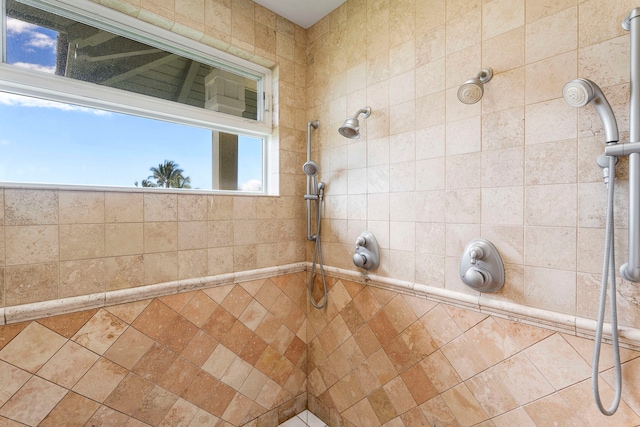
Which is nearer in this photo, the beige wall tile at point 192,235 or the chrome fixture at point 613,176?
the chrome fixture at point 613,176

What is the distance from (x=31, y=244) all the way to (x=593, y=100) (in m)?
2.05

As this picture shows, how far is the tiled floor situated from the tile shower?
0.22ft

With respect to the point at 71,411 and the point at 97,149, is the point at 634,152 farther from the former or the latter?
the point at 71,411

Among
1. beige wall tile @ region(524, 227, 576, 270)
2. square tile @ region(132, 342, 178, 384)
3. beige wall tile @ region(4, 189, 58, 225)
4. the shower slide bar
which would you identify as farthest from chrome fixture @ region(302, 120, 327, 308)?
the shower slide bar

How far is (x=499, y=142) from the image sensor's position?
1184mm

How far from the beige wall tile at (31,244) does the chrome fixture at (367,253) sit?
1.35m

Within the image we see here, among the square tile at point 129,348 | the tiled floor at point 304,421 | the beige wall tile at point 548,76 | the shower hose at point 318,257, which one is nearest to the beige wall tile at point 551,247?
the beige wall tile at point 548,76

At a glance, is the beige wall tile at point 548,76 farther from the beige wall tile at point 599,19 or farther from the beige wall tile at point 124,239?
the beige wall tile at point 124,239

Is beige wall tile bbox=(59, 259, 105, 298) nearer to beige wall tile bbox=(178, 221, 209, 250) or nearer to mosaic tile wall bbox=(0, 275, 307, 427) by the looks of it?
mosaic tile wall bbox=(0, 275, 307, 427)

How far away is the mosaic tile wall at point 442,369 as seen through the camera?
1033 mm

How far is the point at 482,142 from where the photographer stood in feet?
4.02

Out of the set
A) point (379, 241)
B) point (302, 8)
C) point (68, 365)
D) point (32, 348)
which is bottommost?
point (68, 365)

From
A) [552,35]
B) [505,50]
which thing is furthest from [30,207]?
[552,35]

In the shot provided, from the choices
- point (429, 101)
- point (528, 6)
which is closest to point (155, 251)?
point (429, 101)
